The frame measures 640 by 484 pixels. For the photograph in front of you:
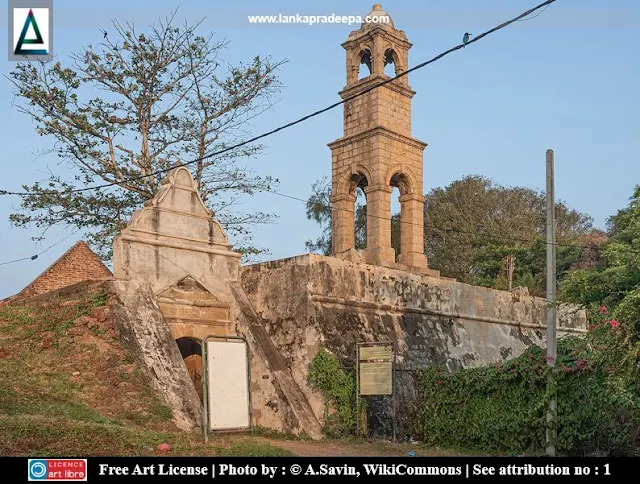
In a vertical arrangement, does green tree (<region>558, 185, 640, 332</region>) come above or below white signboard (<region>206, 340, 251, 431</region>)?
above

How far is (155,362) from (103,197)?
10.8m

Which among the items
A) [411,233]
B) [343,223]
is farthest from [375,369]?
[343,223]

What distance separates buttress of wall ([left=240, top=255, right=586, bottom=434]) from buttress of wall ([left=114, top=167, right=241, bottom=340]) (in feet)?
3.09

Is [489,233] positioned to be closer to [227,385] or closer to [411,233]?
[411,233]

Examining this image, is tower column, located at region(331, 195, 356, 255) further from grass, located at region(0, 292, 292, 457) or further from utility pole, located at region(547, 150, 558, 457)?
utility pole, located at region(547, 150, 558, 457)

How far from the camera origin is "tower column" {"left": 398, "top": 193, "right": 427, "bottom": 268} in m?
23.1

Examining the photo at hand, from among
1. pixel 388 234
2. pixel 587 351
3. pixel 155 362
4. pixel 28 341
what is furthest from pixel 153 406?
pixel 388 234

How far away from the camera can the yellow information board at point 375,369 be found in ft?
48.7

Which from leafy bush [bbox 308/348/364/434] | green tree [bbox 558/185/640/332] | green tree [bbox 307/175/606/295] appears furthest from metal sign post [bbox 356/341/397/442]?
green tree [bbox 307/175/606/295]

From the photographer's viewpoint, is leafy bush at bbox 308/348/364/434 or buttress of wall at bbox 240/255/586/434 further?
buttress of wall at bbox 240/255/586/434

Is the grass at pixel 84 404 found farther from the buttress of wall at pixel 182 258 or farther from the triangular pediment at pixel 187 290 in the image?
the triangular pediment at pixel 187 290

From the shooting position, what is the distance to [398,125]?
2367cm

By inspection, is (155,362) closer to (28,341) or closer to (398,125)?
(28,341)
